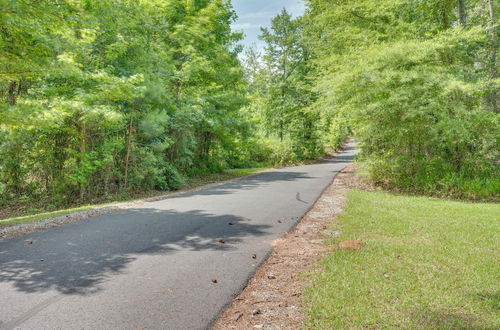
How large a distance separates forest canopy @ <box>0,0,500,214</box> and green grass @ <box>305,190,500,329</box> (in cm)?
493

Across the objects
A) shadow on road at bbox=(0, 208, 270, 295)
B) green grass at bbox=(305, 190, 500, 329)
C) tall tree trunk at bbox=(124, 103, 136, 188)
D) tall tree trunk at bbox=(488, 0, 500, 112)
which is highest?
tall tree trunk at bbox=(488, 0, 500, 112)

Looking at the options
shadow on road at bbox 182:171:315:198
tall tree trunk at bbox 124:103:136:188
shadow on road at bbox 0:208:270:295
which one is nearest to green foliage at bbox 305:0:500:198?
shadow on road at bbox 182:171:315:198

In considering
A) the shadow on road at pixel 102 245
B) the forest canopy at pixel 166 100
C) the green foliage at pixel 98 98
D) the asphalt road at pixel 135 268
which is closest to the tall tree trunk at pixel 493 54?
the forest canopy at pixel 166 100

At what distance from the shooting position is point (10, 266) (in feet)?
15.2

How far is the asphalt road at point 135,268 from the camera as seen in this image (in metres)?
3.29

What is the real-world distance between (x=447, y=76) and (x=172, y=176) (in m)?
11.1

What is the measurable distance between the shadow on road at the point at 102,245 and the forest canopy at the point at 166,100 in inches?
124

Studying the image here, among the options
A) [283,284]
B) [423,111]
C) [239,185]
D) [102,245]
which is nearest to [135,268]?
[102,245]

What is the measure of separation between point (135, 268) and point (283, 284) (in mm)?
2130

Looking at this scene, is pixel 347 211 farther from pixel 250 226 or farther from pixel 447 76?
pixel 447 76

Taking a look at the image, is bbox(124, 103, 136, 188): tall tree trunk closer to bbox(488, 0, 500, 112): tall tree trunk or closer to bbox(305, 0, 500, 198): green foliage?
bbox(305, 0, 500, 198): green foliage

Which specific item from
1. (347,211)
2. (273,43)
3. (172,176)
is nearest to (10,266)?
(347,211)

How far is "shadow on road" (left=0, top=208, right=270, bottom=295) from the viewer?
420cm

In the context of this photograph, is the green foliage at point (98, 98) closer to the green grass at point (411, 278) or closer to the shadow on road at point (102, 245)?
the shadow on road at point (102, 245)
